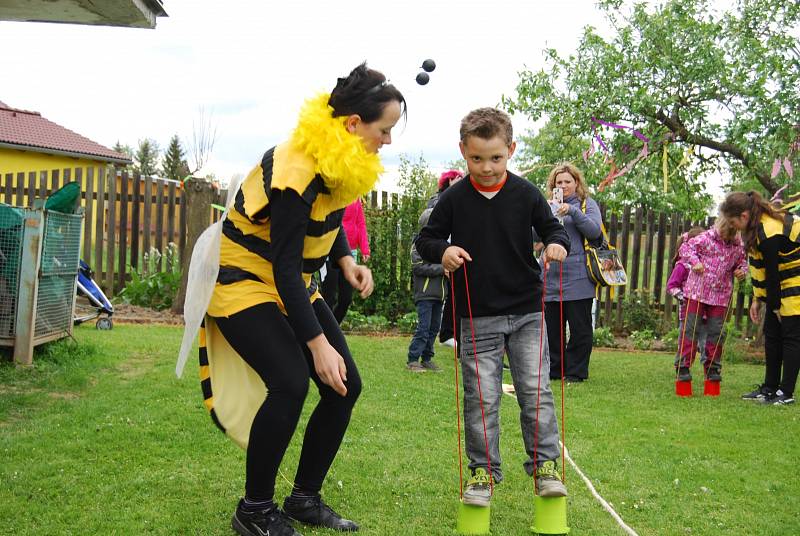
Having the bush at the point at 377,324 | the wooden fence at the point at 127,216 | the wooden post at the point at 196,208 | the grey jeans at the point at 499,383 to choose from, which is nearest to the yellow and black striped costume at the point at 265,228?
the grey jeans at the point at 499,383

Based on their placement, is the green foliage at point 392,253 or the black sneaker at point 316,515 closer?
the black sneaker at point 316,515

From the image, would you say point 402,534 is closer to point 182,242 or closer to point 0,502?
point 0,502

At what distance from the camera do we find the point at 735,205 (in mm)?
6398

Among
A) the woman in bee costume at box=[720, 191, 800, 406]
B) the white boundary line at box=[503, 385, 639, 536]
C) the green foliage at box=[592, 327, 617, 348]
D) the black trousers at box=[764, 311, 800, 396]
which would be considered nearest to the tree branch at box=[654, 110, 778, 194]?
the green foliage at box=[592, 327, 617, 348]

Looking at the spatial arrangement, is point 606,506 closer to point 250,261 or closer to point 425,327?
point 250,261

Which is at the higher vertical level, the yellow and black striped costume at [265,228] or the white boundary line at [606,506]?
the yellow and black striped costume at [265,228]

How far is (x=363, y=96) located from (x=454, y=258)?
797 mm

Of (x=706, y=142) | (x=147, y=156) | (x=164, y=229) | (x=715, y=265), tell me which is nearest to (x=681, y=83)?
(x=706, y=142)

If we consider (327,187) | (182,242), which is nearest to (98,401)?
(327,187)

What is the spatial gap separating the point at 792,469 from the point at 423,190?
8.16m

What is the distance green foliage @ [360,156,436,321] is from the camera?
11258mm

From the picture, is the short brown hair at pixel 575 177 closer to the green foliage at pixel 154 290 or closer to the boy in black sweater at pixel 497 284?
the boy in black sweater at pixel 497 284

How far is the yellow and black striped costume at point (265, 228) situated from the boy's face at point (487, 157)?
0.63 m

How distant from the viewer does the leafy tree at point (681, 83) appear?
32.1 ft
